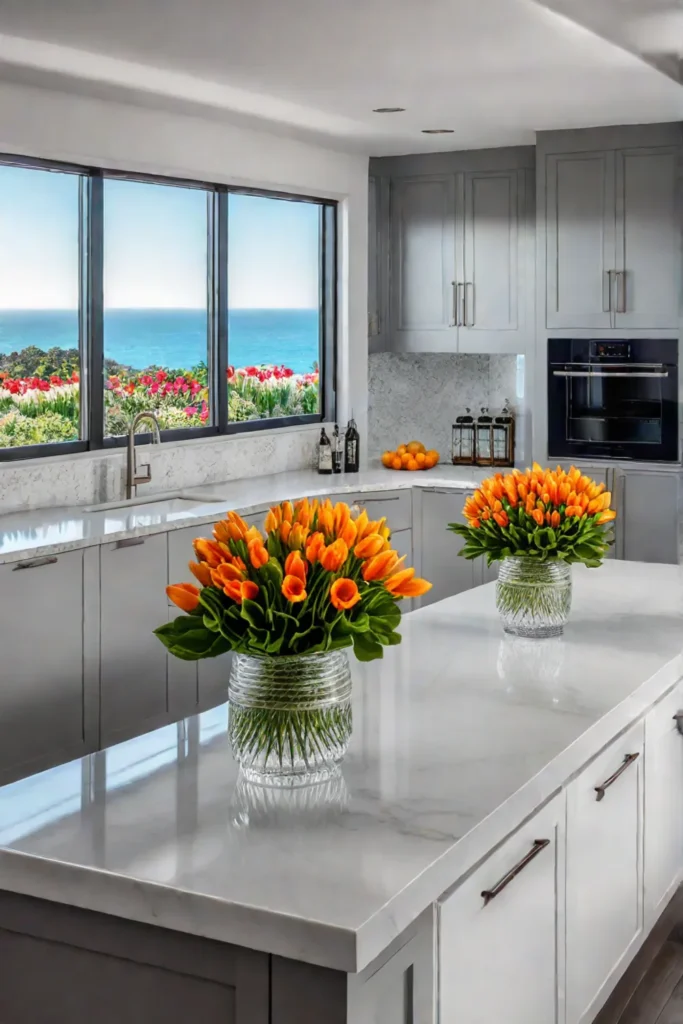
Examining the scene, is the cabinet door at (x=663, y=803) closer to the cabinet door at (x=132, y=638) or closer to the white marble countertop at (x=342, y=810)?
the white marble countertop at (x=342, y=810)

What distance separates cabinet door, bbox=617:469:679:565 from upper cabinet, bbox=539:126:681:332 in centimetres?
73

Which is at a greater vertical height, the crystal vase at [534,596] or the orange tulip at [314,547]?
the orange tulip at [314,547]

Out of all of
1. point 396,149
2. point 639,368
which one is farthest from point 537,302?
point 396,149

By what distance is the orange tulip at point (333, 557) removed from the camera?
1.75 metres

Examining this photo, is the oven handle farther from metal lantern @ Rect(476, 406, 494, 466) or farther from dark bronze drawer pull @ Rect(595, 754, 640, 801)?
dark bronze drawer pull @ Rect(595, 754, 640, 801)

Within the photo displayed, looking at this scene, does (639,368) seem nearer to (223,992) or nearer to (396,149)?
(396,149)

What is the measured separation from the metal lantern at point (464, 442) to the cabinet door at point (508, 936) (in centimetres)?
478

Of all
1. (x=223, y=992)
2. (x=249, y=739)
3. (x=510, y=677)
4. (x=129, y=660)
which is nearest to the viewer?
(x=223, y=992)

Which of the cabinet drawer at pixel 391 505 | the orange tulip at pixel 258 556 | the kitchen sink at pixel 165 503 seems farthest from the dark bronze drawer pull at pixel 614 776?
the cabinet drawer at pixel 391 505

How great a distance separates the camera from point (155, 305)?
5516mm

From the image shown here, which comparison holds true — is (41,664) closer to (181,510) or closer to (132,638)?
(132,638)

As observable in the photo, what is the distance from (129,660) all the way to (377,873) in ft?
9.92

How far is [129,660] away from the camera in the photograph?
4.41 meters

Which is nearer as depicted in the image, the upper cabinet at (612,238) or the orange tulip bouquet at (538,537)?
the orange tulip bouquet at (538,537)
